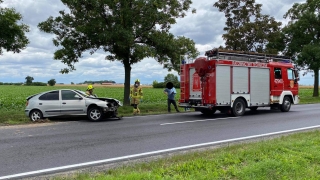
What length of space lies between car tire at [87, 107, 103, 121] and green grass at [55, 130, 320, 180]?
7902 mm

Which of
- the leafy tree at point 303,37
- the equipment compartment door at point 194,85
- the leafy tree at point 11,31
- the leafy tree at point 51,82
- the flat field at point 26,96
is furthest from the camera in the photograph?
the leafy tree at point 51,82

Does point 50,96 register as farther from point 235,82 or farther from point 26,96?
point 26,96

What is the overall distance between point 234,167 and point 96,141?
14.8ft

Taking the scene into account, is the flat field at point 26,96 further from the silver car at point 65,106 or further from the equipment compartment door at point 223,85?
the equipment compartment door at point 223,85

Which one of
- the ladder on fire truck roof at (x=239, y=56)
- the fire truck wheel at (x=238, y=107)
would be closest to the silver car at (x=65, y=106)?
the ladder on fire truck roof at (x=239, y=56)

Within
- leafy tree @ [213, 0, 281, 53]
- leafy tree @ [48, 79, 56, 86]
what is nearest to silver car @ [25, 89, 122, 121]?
leafy tree @ [213, 0, 281, 53]

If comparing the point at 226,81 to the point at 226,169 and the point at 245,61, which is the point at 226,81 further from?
the point at 226,169

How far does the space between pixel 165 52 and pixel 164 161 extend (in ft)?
42.6

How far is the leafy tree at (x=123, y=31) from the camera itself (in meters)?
16.8

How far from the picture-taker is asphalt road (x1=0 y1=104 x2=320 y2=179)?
21.9 feet

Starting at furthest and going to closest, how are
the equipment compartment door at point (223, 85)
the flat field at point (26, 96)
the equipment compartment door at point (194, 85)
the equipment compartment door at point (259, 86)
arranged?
the flat field at point (26, 96) → the equipment compartment door at point (259, 86) → the equipment compartment door at point (194, 85) → the equipment compartment door at point (223, 85)

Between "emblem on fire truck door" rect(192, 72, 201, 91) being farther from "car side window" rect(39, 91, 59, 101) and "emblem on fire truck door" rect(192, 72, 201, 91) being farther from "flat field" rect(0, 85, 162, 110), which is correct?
"flat field" rect(0, 85, 162, 110)

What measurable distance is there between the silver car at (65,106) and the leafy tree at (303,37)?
73.3ft

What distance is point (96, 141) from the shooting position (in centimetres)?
891
